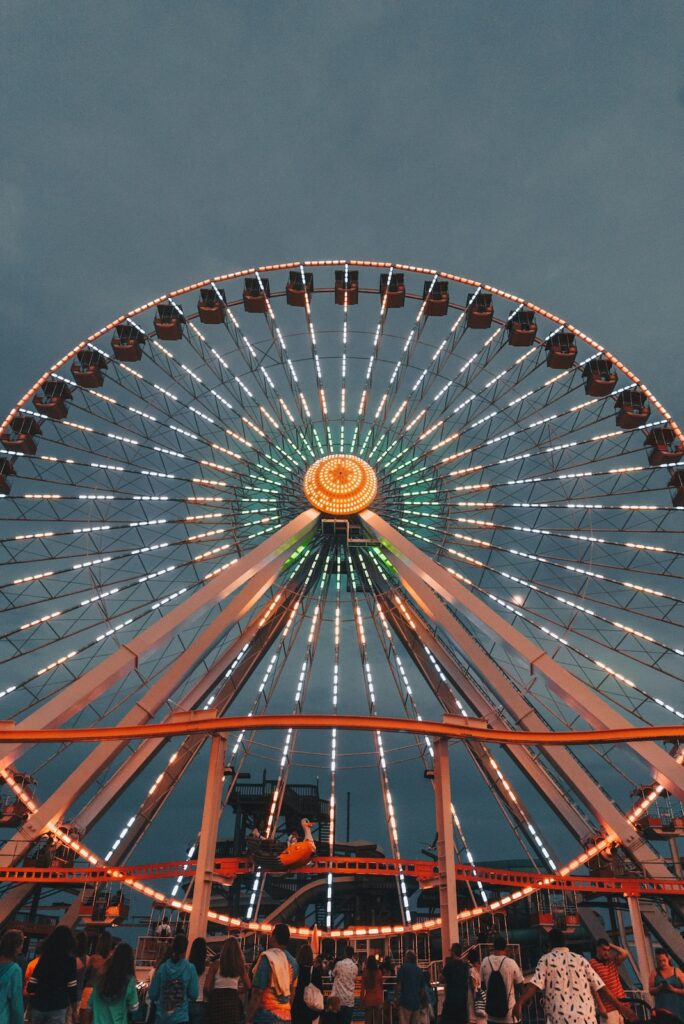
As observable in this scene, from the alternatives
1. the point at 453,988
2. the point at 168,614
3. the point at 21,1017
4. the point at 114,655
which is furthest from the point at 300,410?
the point at 21,1017

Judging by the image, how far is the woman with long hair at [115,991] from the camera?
506cm

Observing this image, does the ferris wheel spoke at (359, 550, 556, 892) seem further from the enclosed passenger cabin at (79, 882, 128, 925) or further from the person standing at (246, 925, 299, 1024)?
the person standing at (246, 925, 299, 1024)

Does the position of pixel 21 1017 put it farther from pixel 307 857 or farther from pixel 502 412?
pixel 502 412

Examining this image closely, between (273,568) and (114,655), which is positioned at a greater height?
(273,568)

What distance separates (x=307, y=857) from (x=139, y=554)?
360 inches

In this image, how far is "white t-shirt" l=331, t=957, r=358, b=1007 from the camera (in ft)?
27.8

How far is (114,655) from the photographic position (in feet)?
58.5

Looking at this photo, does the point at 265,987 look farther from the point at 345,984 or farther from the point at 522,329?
the point at 522,329

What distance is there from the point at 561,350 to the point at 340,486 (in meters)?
7.92

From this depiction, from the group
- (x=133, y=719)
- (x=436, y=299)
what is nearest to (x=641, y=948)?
(x=133, y=719)

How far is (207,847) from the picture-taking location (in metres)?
11.4

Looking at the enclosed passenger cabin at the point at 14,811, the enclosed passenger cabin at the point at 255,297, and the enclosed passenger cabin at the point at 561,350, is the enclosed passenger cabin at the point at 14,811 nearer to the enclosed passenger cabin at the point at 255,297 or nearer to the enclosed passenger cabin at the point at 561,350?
the enclosed passenger cabin at the point at 255,297

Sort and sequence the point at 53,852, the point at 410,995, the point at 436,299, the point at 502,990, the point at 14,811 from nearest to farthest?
the point at 502,990 < the point at 410,995 < the point at 53,852 < the point at 14,811 < the point at 436,299

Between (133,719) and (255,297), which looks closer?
(133,719)
